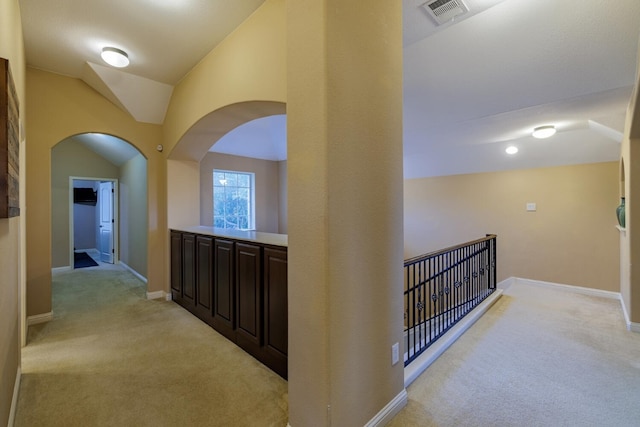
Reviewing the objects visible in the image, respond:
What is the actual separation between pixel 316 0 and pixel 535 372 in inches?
115

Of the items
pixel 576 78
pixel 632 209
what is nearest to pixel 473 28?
pixel 576 78

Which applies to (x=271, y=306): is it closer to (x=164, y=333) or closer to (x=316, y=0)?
(x=164, y=333)

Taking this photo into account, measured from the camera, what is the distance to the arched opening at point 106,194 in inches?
207

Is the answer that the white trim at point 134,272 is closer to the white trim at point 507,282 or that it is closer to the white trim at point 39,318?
the white trim at point 39,318

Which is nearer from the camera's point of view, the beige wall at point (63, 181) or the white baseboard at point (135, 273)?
the white baseboard at point (135, 273)

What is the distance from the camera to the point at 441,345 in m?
2.47

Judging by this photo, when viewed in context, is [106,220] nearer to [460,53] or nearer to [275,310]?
[275,310]

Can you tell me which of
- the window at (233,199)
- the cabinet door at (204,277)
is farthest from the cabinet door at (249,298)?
the window at (233,199)

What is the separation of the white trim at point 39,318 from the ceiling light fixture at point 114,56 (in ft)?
9.54

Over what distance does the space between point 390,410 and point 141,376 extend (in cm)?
183

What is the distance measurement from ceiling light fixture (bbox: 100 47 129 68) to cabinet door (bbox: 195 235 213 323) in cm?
196

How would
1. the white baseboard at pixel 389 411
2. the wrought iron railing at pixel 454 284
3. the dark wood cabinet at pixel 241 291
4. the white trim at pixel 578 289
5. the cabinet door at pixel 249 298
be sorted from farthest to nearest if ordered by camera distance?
the white trim at pixel 578 289 → the wrought iron railing at pixel 454 284 → the cabinet door at pixel 249 298 → the dark wood cabinet at pixel 241 291 → the white baseboard at pixel 389 411

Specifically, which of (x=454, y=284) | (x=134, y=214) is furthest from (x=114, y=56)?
(x=454, y=284)

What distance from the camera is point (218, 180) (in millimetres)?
5832
